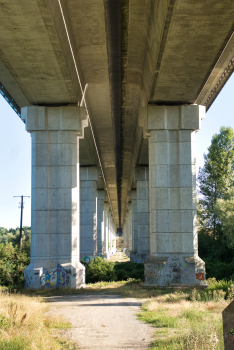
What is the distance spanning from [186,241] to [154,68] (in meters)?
9.68

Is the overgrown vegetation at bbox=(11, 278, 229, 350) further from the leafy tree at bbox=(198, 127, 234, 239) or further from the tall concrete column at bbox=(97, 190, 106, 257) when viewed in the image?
the tall concrete column at bbox=(97, 190, 106, 257)

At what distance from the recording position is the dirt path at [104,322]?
9172 mm

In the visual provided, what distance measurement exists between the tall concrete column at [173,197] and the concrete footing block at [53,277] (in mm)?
3978

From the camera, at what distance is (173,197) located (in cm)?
2323

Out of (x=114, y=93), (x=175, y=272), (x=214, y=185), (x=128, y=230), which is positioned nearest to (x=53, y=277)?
(x=175, y=272)

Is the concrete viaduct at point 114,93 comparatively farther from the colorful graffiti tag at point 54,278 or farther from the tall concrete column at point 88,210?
the tall concrete column at point 88,210

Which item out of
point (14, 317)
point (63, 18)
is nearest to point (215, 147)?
point (63, 18)

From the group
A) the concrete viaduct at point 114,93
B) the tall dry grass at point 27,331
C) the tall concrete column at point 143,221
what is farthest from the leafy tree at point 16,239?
the tall dry grass at point 27,331

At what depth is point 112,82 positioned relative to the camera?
24.0 metres

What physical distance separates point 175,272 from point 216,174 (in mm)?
19659

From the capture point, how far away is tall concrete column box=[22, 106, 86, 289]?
896 inches

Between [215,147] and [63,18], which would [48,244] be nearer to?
[63,18]

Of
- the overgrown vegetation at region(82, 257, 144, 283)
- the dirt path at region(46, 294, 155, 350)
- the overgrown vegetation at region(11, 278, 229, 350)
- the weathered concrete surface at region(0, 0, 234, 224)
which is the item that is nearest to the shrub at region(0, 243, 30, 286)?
the overgrown vegetation at region(82, 257, 144, 283)

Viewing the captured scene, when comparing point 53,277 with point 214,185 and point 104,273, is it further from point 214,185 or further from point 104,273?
point 214,185
